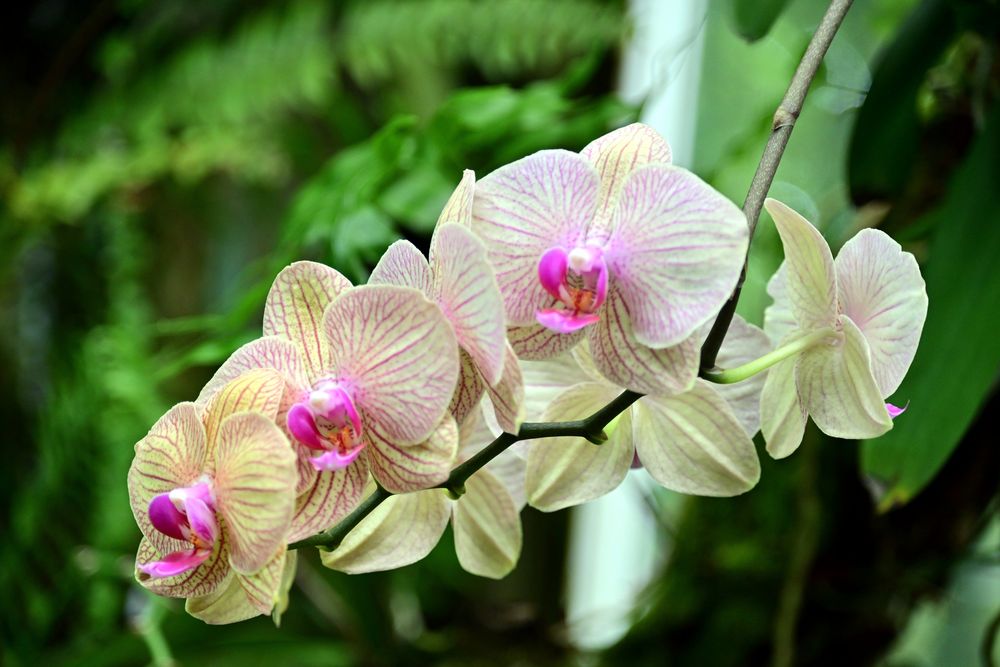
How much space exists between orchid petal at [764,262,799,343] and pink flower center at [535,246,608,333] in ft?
0.30

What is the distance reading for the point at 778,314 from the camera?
0.29 meters

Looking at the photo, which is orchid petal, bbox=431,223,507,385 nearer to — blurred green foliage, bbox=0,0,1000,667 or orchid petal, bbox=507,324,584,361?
orchid petal, bbox=507,324,584,361

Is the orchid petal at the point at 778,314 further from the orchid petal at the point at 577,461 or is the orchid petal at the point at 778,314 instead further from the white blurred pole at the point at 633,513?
the white blurred pole at the point at 633,513

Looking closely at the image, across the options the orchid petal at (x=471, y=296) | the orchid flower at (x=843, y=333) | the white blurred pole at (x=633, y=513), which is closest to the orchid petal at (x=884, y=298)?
the orchid flower at (x=843, y=333)

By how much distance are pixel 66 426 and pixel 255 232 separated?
0.42 meters

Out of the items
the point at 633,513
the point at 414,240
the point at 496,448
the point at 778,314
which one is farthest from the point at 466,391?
the point at 633,513

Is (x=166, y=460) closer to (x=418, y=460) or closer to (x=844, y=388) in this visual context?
(x=418, y=460)

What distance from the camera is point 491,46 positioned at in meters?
0.94

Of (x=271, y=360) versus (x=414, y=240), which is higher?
(x=414, y=240)

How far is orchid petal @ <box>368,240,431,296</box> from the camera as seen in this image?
231mm

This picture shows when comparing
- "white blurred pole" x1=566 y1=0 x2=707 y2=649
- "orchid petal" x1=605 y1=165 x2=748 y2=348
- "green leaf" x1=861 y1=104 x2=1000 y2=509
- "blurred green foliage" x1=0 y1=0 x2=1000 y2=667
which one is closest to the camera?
"orchid petal" x1=605 y1=165 x2=748 y2=348

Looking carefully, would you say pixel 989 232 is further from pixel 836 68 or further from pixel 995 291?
pixel 836 68

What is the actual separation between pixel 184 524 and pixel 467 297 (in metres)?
0.09

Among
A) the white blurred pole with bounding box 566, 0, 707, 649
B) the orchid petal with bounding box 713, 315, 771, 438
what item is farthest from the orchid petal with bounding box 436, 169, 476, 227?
the white blurred pole with bounding box 566, 0, 707, 649
